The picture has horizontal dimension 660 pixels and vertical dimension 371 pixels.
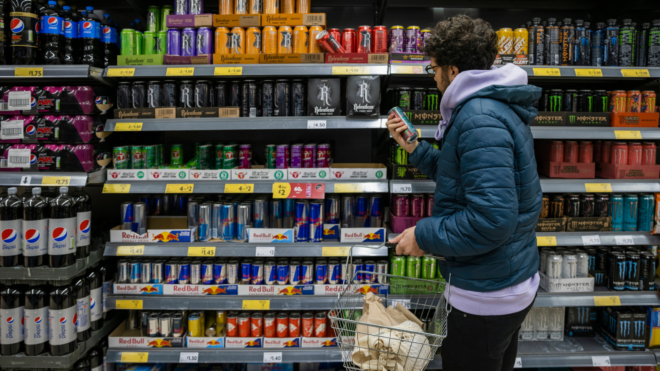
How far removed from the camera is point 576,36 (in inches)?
95.3

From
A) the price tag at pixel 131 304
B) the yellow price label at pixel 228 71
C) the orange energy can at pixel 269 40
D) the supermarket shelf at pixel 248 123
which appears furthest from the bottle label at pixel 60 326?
the orange energy can at pixel 269 40

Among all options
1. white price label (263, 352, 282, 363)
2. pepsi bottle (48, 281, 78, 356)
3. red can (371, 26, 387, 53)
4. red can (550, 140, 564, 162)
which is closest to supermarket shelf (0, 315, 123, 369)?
pepsi bottle (48, 281, 78, 356)

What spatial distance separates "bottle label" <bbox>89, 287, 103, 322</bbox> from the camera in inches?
93.2

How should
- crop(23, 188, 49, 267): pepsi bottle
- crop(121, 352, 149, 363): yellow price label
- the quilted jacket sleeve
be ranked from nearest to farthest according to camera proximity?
the quilted jacket sleeve, crop(23, 188, 49, 267): pepsi bottle, crop(121, 352, 149, 363): yellow price label

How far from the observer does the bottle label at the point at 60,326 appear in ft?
7.23

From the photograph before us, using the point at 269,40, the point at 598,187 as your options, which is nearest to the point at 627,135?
the point at 598,187

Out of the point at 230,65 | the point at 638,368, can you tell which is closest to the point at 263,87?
the point at 230,65

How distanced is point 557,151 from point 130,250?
2.55m

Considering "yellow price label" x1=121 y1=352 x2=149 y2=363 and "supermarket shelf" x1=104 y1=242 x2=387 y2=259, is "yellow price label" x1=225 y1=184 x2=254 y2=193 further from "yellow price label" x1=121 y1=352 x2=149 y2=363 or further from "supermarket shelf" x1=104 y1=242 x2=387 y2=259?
"yellow price label" x1=121 y1=352 x2=149 y2=363

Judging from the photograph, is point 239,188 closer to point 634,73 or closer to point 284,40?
point 284,40

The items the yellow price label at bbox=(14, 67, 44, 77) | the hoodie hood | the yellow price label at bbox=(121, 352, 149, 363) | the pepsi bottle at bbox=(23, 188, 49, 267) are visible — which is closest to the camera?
the hoodie hood

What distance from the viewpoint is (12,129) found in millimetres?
2340

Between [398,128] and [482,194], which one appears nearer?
[482,194]

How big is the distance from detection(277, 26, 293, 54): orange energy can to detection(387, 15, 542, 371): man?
1082 mm
